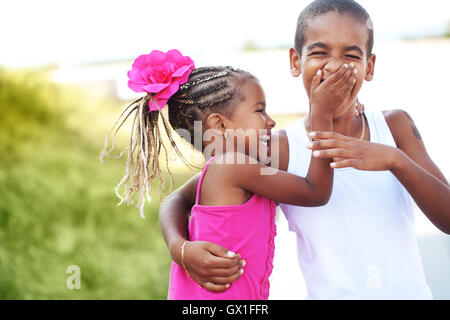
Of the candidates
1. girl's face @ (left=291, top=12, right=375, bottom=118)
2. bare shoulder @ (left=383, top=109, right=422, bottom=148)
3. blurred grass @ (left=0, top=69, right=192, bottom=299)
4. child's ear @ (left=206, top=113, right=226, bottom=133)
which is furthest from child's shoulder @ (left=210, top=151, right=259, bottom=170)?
blurred grass @ (left=0, top=69, right=192, bottom=299)

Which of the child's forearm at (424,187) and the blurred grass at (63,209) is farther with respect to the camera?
the blurred grass at (63,209)

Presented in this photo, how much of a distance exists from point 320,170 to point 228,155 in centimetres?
34

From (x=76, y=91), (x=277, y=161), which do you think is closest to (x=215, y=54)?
(x=76, y=91)

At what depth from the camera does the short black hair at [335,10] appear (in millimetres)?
1991

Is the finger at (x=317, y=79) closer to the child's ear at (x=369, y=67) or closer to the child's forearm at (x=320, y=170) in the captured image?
the child's forearm at (x=320, y=170)

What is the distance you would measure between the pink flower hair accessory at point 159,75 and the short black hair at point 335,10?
0.44m

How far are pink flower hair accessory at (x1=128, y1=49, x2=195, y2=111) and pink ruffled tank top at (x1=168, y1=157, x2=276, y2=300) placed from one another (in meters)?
0.37

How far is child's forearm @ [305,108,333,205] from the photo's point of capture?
1799 millimetres

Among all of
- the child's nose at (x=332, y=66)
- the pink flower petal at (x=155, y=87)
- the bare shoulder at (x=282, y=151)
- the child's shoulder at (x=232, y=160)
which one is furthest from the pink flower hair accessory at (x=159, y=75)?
the child's nose at (x=332, y=66)

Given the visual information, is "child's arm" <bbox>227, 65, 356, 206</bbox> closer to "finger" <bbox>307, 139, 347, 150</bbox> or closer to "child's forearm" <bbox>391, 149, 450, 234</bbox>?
"finger" <bbox>307, 139, 347, 150</bbox>

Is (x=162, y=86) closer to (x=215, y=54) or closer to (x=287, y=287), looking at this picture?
(x=287, y=287)

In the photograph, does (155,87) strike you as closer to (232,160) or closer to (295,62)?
(232,160)

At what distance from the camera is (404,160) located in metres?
1.78

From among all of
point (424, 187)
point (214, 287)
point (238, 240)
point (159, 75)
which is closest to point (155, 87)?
point (159, 75)
